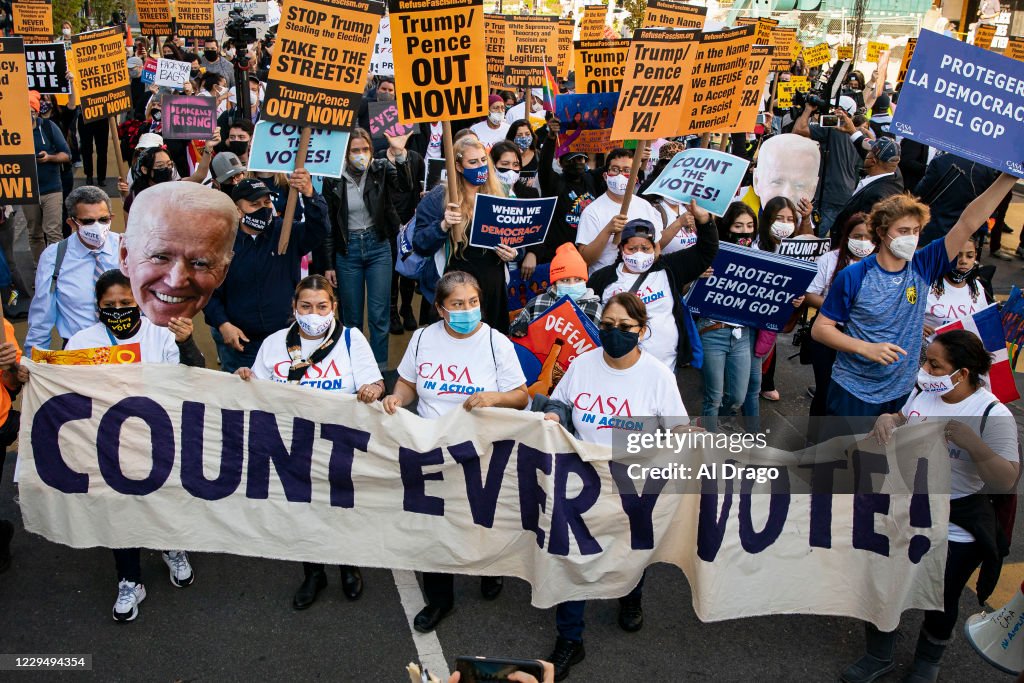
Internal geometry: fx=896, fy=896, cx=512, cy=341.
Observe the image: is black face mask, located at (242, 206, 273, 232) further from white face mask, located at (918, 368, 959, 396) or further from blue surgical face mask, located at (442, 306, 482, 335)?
white face mask, located at (918, 368, 959, 396)

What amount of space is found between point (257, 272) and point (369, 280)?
71.3 inches

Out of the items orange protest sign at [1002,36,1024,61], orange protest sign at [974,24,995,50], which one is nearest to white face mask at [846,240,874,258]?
orange protest sign at [1002,36,1024,61]

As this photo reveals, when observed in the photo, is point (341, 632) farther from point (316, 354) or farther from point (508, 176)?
point (508, 176)

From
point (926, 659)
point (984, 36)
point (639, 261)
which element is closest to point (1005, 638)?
point (926, 659)

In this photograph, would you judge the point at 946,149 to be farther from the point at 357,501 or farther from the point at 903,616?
the point at 357,501

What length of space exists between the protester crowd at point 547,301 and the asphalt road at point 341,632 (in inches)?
5.0

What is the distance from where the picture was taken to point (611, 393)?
4.25 meters

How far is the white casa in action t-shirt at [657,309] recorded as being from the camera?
5.39m

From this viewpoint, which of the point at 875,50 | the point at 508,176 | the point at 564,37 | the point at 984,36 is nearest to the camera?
the point at 508,176

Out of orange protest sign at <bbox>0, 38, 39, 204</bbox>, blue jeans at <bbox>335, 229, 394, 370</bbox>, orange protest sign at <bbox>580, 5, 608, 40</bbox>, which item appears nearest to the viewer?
orange protest sign at <bbox>0, 38, 39, 204</bbox>

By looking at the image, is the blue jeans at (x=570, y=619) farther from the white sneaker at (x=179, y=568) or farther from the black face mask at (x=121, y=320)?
the black face mask at (x=121, y=320)

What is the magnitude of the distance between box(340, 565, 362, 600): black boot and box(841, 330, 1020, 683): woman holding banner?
7.87 feet

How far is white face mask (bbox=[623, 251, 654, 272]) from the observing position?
547cm

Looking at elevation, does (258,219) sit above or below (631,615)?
above
